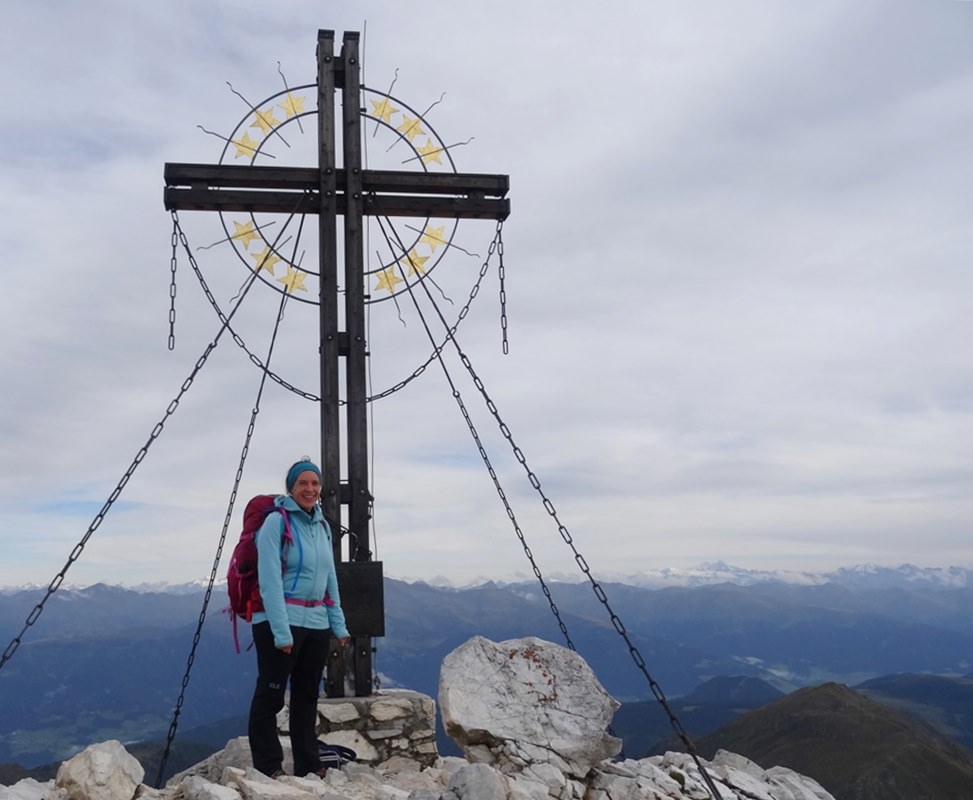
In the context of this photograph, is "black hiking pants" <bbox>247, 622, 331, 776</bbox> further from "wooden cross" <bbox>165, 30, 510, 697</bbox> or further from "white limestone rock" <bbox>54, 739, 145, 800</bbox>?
"wooden cross" <bbox>165, 30, 510, 697</bbox>

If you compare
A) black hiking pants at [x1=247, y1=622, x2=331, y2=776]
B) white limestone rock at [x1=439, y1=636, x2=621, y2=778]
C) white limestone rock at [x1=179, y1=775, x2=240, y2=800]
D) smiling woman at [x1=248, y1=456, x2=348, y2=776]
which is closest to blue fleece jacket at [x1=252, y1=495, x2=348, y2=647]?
smiling woman at [x1=248, y1=456, x2=348, y2=776]

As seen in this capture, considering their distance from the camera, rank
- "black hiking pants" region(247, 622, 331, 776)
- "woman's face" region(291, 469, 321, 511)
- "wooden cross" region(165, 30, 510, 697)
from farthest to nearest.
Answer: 1. "wooden cross" region(165, 30, 510, 697)
2. "woman's face" region(291, 469, 321, 511)
3. "black hiking pants" region(247, 622, 331, 776)

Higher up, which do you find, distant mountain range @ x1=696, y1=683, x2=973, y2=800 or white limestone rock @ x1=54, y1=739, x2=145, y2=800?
white limestone rock @ x1=54, y1=739, x2=145, y2=800

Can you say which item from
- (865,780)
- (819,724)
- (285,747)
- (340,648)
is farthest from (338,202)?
(819,724)

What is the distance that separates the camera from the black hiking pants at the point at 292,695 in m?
7.50

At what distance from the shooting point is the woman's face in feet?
25.6

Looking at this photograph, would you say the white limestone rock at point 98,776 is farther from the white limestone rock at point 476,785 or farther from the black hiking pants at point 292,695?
the white limestone rock at point 476,785

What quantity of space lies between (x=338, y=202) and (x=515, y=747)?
Result: 6.31 metres

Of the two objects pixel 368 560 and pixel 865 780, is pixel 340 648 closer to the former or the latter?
pixel 368 560

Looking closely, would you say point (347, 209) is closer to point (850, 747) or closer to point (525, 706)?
point (525, 706)

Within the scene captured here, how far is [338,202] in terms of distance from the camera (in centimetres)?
1091

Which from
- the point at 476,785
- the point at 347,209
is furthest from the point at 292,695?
the point at 347,209

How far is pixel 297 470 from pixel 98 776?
8.85ft

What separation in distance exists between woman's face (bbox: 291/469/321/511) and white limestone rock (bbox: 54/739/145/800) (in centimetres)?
229
